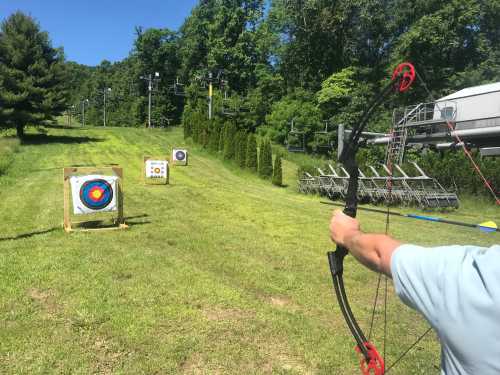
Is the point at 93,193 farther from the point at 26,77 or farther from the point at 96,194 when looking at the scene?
the point at 26,77

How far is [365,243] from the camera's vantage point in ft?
4.70

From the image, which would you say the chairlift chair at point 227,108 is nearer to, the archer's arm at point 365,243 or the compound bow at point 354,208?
the compound bow at point 354,208

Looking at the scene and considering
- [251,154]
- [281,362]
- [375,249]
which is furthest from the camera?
[251,154]

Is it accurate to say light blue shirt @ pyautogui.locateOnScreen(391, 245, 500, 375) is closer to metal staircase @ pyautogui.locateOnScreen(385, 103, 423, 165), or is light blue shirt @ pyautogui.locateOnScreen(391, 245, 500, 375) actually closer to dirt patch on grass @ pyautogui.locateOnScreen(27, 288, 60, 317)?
metal staircase @ pyautogui.locateOnScreen(385, 103, 423, 165)

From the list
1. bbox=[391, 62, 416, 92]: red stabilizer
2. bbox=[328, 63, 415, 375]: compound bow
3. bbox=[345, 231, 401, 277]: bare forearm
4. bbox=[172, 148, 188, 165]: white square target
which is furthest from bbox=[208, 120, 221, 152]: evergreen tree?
bbox=[345, 231, 401, 277]: bare forearm

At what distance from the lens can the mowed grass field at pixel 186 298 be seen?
10.9ft

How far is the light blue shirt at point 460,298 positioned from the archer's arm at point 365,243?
0.10m

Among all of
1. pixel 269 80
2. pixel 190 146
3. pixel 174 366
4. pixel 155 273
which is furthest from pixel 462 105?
pixel 269 80

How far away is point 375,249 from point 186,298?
3487 millimetres

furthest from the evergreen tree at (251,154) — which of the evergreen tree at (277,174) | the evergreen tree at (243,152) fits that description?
the evergreen tree at (277,174)

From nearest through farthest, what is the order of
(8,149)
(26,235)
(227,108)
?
(26,235) → (8,149) → (227,108)

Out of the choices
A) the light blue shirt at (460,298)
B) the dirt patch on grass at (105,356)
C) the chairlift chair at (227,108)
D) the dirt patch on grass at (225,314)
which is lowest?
the dirt patch on grass at (105,356)

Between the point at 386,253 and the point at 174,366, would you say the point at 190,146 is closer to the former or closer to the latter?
the point at 174,366

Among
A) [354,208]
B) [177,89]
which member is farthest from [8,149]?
[177,89]
